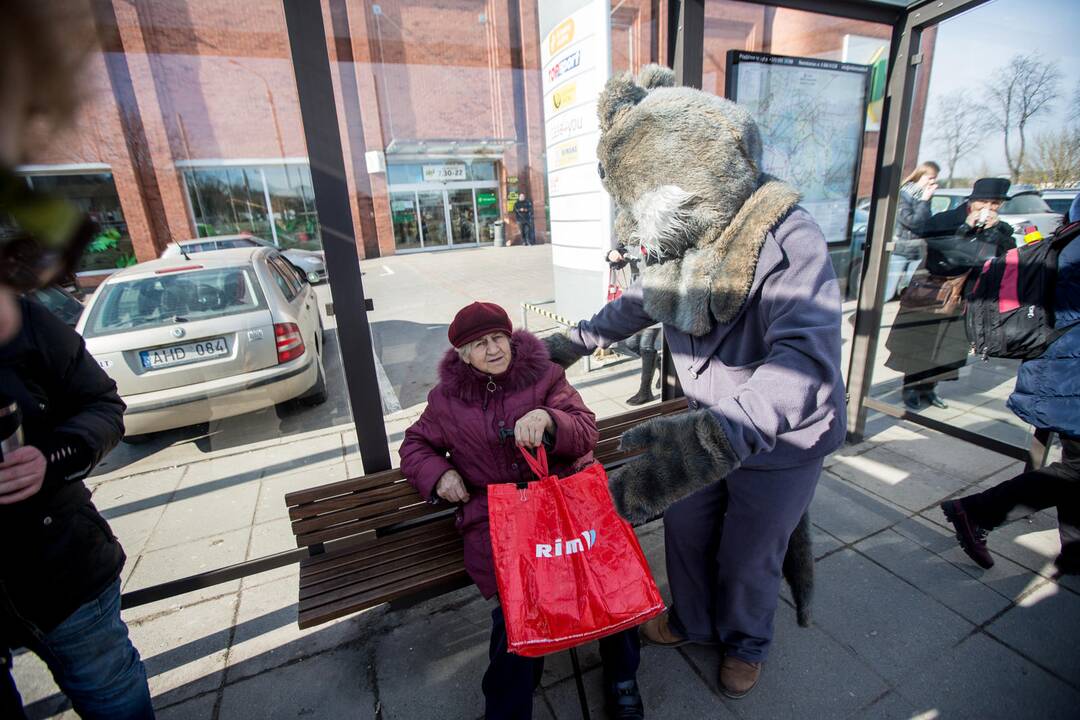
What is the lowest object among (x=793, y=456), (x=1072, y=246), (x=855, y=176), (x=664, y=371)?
(x=664, y=371)

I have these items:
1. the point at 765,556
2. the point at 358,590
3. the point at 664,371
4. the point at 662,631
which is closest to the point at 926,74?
the point at 664,371

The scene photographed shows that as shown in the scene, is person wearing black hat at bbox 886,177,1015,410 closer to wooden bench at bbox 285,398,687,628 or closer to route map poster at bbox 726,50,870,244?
route map poster at bbox 726,50,870,244

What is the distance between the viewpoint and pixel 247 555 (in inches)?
114

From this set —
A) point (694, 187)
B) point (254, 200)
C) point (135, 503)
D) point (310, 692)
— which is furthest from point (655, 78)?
point (135, 503)

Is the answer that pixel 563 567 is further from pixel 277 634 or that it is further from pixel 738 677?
pixel 277 634

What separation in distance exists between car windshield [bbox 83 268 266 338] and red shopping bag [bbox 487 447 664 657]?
1951 millimetres

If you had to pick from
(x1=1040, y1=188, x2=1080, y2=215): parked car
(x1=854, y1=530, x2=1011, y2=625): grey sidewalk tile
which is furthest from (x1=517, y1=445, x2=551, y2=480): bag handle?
(x1=1040, y1=188, x2=1080, y2=215): parked car

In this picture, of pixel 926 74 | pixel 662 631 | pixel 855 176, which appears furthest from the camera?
pixel 855 176

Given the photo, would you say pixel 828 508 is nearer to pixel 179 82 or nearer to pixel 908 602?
pixel 908 602

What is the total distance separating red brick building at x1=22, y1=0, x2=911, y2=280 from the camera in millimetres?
1982

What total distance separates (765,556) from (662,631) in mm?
638

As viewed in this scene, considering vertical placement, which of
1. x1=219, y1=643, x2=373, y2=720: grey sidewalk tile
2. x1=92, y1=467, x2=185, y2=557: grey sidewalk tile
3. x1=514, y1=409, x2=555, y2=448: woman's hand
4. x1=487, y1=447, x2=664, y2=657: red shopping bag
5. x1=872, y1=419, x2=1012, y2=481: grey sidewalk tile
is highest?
x1=514, y1=409, x2=555, y2=448: woman's hand

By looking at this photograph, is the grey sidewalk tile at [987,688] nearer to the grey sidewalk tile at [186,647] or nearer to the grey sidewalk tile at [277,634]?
the grey sidewalk tile at [277,634]

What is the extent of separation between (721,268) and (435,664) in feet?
6.31
